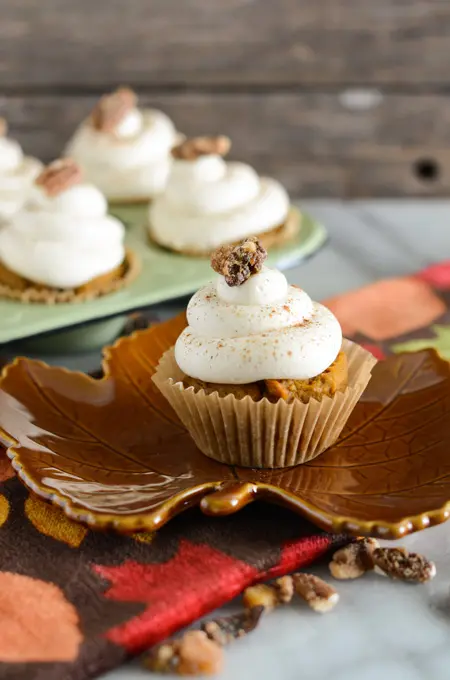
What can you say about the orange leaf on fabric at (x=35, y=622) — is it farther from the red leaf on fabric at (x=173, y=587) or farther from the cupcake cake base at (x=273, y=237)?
the cupcake cake base at (x=273, y=237)

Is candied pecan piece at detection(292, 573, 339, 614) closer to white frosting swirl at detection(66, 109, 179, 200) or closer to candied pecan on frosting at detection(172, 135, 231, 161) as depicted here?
candied pecan on frosting at detection(172, 135, 231, 161)

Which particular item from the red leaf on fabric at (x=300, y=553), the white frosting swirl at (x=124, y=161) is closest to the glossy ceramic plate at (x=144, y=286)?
the white frosting swirl at (x=124, y=161)

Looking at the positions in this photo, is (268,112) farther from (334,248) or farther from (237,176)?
(237,176)

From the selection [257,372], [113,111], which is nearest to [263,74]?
[113,111]

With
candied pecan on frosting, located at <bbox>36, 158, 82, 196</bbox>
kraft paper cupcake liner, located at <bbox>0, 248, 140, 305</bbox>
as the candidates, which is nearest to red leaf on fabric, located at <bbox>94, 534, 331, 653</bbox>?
kraft paper cupcake liner, located at <bbox>0, 248, 140, 305</bbox>

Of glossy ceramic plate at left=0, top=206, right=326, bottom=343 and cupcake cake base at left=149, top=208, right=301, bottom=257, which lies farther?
cupcake cake base at left=149, top=208, right=301, bottom=257

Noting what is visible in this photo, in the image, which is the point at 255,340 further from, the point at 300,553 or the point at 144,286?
the point at 144,286
